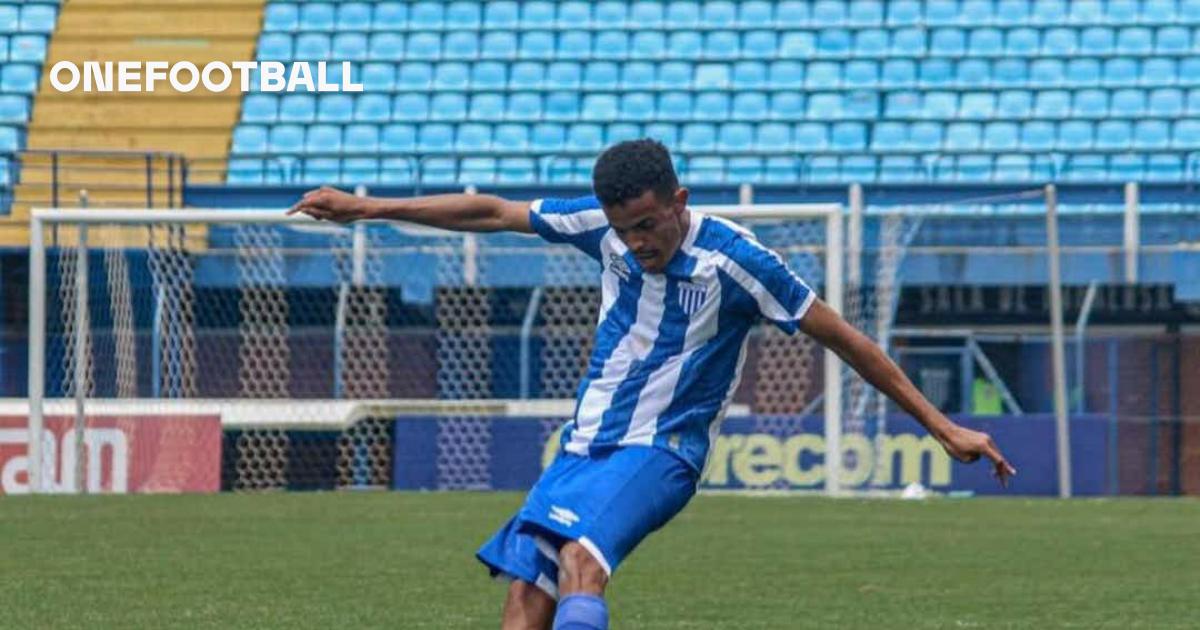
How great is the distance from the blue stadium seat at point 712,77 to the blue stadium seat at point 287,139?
4370mm

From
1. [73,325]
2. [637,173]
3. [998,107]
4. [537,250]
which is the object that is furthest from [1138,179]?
[637,173]

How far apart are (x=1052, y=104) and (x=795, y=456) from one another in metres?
7.38

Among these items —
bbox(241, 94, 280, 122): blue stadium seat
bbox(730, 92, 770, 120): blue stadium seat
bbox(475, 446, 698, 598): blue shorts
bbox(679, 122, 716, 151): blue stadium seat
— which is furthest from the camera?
bbox(241, 94, 280, 122): blue stadium seat

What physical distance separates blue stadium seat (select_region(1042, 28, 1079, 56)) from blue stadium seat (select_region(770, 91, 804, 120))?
108 inches

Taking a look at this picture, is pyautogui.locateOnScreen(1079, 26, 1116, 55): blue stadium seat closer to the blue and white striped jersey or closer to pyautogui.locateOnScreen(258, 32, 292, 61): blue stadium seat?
pyautogui.locateOnScreen(258, 32, 292, 61): blue stadium seat

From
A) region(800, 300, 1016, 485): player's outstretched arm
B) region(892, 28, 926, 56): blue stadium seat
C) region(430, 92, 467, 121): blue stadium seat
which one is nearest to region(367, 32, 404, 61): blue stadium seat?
region(430, 92, 467, 121): blue stadium seat

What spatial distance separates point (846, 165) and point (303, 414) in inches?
276

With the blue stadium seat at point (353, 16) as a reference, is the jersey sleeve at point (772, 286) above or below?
below

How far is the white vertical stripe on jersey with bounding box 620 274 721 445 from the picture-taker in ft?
18.0

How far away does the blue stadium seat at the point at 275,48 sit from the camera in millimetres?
26438

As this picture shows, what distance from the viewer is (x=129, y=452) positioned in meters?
19.1

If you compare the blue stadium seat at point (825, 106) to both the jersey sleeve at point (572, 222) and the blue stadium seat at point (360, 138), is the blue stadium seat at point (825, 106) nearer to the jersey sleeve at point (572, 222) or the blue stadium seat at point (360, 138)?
the blue stadium seat at point (360, 138)

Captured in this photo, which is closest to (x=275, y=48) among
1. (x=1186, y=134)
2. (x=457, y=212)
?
(x=1186, y=134)

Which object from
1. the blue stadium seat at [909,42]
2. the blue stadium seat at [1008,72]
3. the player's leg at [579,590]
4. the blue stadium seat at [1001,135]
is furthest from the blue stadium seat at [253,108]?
the player's leg at [579,590]
